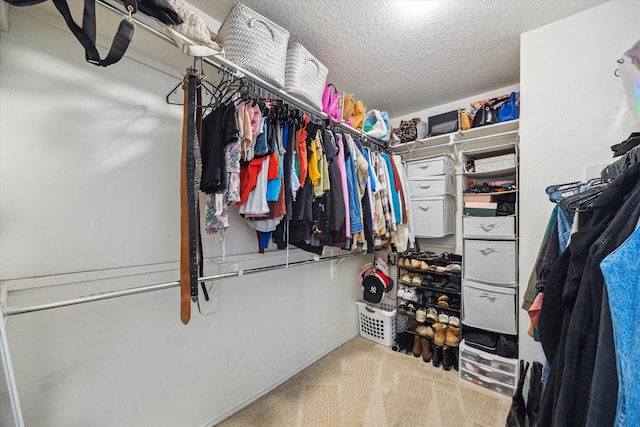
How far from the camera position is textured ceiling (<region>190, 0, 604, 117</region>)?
1390mm

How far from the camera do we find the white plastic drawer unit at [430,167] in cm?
224

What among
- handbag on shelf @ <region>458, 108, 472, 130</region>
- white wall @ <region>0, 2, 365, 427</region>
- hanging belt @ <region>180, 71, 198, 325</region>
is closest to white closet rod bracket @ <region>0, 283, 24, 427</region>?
white wall @ <region>0, 2, 365, 427</region>

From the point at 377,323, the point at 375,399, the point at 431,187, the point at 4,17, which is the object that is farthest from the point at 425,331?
the point at 4,17

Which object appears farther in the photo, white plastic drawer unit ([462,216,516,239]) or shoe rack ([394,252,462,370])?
shoe rack ([394,252,462,370])

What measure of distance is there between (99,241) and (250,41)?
3.90 feet

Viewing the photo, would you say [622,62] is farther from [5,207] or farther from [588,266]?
[5,207]

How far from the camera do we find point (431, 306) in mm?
2311

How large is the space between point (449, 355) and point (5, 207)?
2.82 m

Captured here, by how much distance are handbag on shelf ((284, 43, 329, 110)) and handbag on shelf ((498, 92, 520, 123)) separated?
1505 millimetres

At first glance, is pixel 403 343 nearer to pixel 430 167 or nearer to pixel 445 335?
pixel 445 335

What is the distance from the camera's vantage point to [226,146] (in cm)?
111

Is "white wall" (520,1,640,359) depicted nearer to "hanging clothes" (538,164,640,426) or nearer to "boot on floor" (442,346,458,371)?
"boot on floor" (442,346,458,371)

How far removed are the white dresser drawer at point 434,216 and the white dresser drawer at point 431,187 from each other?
47 millimetres

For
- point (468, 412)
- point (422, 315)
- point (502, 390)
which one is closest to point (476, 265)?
point (422, 315)
